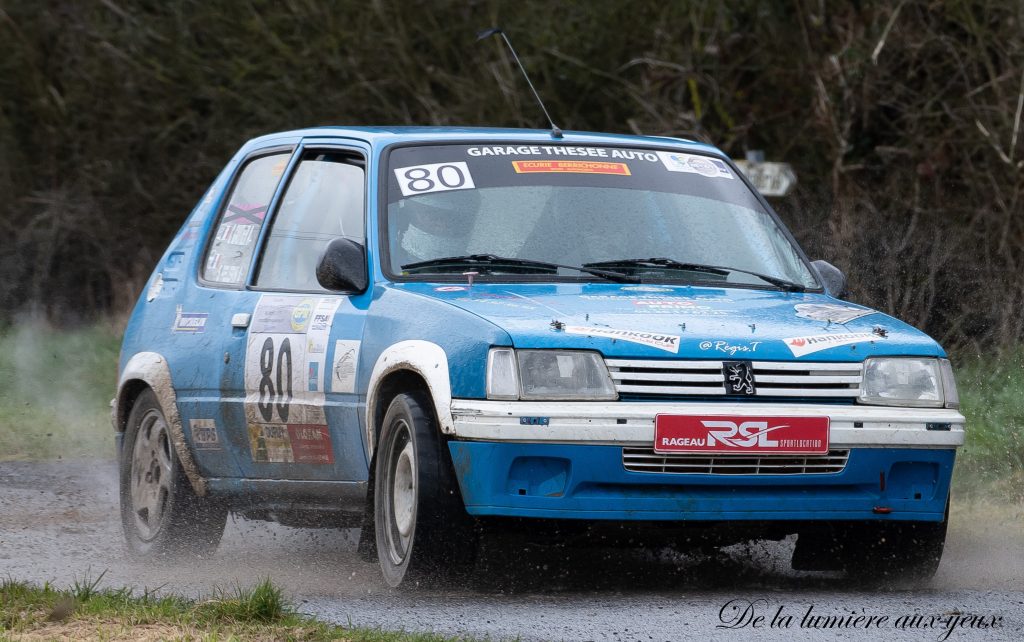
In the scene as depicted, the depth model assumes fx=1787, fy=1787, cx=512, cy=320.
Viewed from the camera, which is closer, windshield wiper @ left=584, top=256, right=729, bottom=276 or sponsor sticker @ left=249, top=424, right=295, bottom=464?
windshield wiper @ left=584, top=256, right=729, bottom=276

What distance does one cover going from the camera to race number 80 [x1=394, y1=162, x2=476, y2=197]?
22.3ft

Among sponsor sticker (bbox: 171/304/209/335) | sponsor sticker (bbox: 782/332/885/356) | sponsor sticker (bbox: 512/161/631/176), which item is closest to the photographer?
sponsor sticker (bbox: 782/332/885/356)

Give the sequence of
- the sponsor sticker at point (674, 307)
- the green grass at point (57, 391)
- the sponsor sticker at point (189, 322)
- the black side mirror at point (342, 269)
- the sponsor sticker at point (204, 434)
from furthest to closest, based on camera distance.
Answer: the green grass at point (57, 391) → the sponsor sticker at point (189, 322) → the sponsor sticker at point (204, 434) → the black side mirror at point (342, 269) → the sponsor sticker at point (674, 307)

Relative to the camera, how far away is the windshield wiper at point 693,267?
21.7 ft

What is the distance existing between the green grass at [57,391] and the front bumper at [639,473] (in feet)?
21.6

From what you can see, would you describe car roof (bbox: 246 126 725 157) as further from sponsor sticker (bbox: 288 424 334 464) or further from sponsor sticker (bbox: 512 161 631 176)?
sponsor sticker (bbox: 288 424 334 464)

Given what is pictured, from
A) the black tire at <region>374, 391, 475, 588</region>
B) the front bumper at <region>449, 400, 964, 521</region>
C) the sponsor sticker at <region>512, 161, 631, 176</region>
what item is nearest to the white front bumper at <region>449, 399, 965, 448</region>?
the front bumper at <region>449, 400, 964, 521</region>

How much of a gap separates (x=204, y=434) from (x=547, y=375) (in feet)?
7.50

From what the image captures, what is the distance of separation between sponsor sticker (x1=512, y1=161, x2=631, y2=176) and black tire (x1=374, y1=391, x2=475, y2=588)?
1.42 meters

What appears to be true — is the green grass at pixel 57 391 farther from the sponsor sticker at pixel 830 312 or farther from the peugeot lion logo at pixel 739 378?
the peugeot lion logo at pixel 739 378

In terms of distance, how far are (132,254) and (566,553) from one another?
1414cm

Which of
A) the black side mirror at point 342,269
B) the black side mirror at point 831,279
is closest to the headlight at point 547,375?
the black side mirror at point 342,269

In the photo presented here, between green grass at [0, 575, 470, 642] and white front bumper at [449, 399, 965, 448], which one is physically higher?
white front bumper at [449, 399, 965, 448]

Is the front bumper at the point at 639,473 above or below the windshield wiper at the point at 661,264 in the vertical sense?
below
